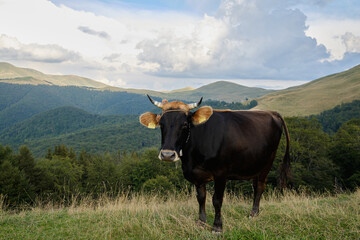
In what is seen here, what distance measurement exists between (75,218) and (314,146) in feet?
116

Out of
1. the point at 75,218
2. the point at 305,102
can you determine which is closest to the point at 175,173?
the point at 75,218

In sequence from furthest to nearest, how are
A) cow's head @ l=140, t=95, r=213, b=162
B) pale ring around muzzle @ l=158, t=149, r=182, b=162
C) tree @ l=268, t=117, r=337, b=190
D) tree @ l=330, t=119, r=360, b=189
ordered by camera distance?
1. tree @ l=330, t=119, r=360, b=189
2. tree @ l=268, t=117, r=337, b=190
3. cow's head @ l=140, t=95, r=213, b=162
4. pale ring around muzzle @ l=158, t=149, r=182, b=162

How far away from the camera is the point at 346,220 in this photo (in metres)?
5.47

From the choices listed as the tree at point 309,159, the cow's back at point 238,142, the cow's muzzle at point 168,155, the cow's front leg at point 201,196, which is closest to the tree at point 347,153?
the tree at point 309,159

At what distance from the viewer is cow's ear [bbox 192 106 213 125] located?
5.18 m

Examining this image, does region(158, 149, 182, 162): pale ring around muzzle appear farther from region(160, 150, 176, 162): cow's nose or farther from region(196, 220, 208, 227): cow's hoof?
region(196, 220, 208, 227): cow's hoof

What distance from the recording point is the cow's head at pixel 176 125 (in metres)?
4.76

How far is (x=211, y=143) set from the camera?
5367mm

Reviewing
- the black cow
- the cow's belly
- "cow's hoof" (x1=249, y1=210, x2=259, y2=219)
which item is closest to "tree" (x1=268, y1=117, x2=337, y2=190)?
"cow's hoof" (x1=249, y1=210, x2=259, y2=219)

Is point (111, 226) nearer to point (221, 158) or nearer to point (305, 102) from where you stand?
point (221, 158)

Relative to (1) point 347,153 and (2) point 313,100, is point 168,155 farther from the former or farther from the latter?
(2) point 313,100

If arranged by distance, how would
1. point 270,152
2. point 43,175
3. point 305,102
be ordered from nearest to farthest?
point 270,152 < point 43,175 < point 305,102

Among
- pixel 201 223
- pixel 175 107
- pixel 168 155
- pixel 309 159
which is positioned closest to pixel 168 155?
pixel 168 155

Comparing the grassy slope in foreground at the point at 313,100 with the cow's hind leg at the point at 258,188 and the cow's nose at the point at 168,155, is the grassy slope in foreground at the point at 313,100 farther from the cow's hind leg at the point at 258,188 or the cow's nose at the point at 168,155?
the cow's nose at the point at 168,155
